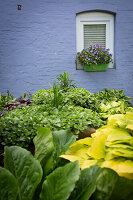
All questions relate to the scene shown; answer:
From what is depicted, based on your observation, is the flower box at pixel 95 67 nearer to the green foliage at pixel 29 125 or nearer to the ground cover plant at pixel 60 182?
the green foliage at pixel 29 125

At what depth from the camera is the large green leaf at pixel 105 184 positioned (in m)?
0.51

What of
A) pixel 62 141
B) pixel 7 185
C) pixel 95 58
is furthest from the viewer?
pixel 95 58

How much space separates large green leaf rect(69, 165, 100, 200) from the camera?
50cm

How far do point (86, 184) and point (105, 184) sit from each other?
57mm

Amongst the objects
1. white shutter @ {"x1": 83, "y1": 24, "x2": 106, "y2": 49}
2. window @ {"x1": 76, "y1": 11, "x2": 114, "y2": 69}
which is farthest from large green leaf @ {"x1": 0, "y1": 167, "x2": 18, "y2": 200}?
white shutter @ {"x1": 83, "y1": 24, "x2": 106, "y2": 49}

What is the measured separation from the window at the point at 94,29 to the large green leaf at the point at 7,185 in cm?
483

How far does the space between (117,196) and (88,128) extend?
1593 millimetres

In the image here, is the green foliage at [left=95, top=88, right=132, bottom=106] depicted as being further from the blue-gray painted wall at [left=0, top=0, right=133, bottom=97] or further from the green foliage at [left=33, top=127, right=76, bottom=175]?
the green foliage at [left=33, top=127, right=76, bottom=175]

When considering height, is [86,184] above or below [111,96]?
above

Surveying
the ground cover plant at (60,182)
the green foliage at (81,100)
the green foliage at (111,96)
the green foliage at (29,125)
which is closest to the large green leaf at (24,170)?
the ground cover plant at (60,182)

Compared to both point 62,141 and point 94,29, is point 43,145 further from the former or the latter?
point 94,29

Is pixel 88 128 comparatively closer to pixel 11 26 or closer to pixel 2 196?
pixel 2 196

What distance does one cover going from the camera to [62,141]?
782 mm

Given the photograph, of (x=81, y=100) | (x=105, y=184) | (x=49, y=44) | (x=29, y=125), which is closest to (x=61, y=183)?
(x=105, y=184)
